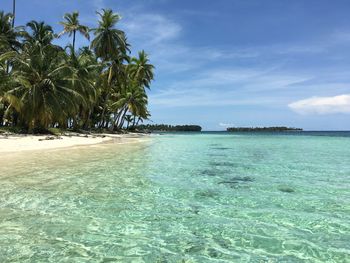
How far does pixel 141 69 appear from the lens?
203 ft

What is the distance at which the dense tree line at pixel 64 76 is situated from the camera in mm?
32281

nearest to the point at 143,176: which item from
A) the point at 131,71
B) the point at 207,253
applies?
the point at 207,253

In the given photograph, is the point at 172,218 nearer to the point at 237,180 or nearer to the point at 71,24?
the point at 237,180

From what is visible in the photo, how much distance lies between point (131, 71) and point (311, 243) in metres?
59.6

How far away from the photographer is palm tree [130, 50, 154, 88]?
61.8 meters

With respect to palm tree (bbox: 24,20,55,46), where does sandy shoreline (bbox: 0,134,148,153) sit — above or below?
below

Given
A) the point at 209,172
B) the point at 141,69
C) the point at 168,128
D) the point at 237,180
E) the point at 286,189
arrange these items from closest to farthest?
the point at 286,189, the point at 237,180, the point at 209,172, the point at 141,69, the point at 168,128

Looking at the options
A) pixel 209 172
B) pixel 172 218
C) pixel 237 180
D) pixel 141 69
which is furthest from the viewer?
pixel 141 69

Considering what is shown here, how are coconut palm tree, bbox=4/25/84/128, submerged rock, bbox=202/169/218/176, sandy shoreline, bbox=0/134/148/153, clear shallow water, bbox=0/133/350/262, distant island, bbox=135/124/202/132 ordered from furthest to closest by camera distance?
distant island, bbox=135/124/202/132, coconut palm tree, bbox=4/25/84/128, sandy shoreline, bbox=0/134/148/153, submerged rock, bbox=202/169/218/176, clear shallow water, bbox=0/133/350/262

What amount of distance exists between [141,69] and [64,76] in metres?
28.1

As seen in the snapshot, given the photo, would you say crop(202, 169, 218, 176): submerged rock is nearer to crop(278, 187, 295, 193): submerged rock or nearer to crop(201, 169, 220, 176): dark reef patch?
crop(201, 169, 220, 176): dark reef patch

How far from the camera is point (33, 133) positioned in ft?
111

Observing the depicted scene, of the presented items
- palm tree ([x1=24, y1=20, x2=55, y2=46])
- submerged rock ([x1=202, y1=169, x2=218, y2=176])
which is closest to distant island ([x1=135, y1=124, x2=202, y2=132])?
palm tree ([x1=24, y1=20, x2=55, y2=46])

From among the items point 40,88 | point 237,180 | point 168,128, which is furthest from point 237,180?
point 168,128
